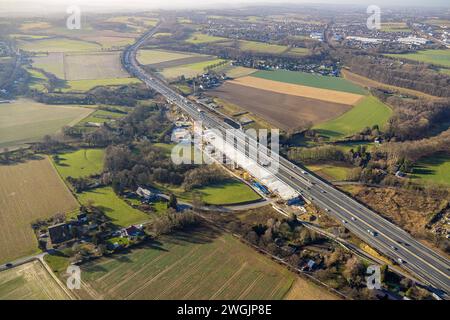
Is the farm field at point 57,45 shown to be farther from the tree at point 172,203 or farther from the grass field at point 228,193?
the tree at point 172,203

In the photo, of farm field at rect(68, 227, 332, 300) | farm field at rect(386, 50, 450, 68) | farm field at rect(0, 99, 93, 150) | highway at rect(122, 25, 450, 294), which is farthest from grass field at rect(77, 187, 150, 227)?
farm field at rect(386, 50, 450, 68)

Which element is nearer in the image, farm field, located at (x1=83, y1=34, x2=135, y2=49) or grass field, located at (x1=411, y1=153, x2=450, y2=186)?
grass field, located at (x1=411, y1=153, x2=450, y2=186)

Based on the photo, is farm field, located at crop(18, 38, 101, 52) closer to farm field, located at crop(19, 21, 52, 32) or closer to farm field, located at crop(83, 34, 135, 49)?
farm field, located at crop(83, 34, 135, 49)

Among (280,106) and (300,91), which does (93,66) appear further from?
(300,91)

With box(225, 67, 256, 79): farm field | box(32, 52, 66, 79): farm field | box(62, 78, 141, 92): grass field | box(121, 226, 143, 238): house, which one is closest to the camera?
box(121, 226, 143, 238): house

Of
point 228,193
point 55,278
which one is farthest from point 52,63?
point 55,278

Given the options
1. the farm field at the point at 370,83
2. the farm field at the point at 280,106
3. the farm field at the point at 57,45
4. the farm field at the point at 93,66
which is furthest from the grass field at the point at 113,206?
the farm field at the point at 57,45
